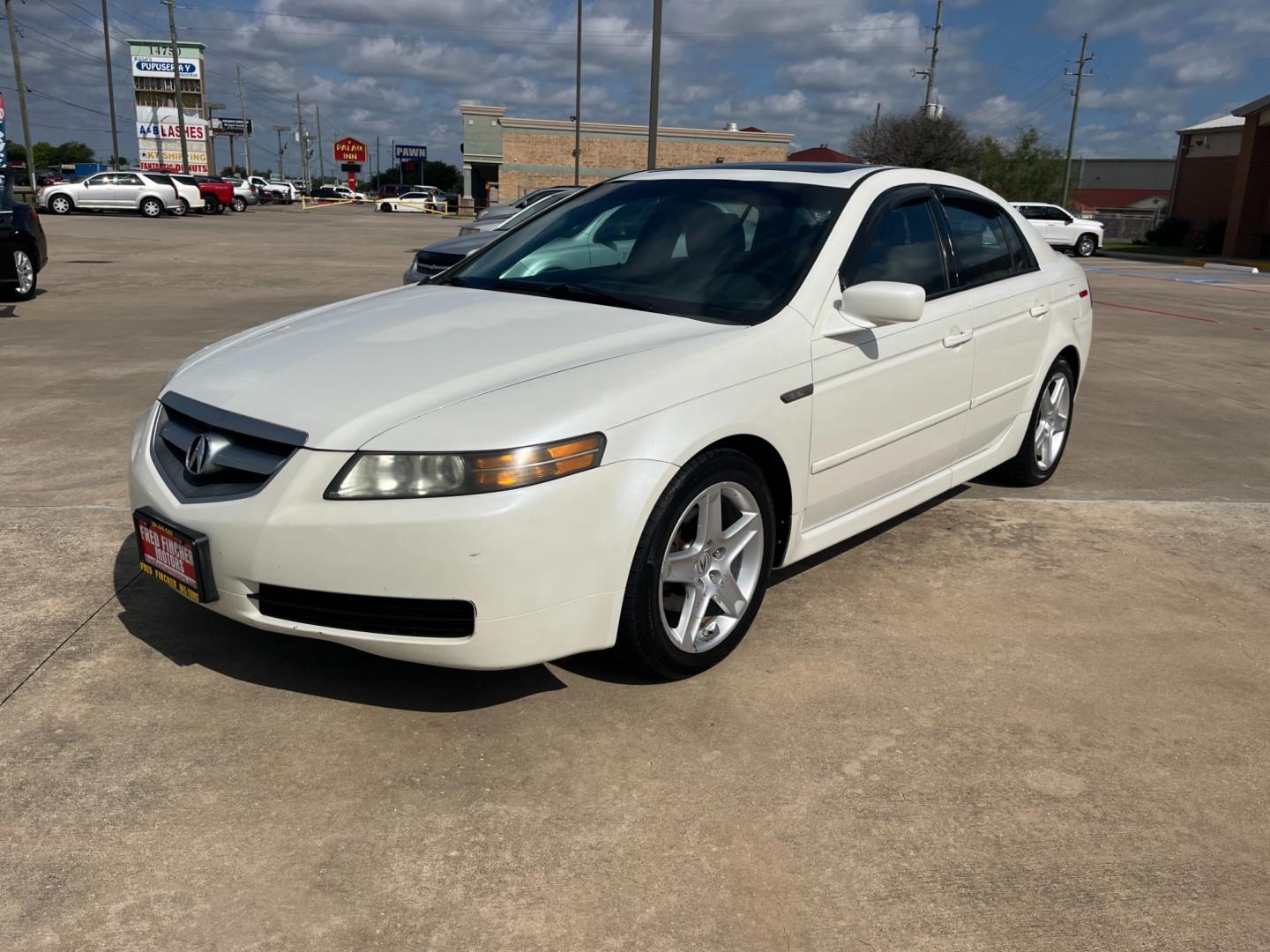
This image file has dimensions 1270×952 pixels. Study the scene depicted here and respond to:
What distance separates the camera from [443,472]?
2.81m

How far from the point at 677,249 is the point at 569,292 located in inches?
18.3

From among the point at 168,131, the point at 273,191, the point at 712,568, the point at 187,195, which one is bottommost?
the point at 712,568

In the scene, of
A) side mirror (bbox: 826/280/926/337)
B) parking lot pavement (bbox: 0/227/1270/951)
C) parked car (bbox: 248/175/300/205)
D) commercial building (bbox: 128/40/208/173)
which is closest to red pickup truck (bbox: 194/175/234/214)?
parked car (bbox: 248/175/300/205)

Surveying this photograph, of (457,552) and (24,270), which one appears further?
(24,270)

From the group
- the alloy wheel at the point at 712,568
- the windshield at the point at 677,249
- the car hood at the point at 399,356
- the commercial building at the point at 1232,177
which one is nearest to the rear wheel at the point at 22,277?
the windshield at the point at 677,249

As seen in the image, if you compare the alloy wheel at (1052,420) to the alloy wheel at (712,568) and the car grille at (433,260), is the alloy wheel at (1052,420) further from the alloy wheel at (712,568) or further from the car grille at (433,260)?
the car grille at (433,260)

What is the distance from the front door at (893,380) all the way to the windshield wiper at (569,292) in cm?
71

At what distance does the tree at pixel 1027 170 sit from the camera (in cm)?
6456

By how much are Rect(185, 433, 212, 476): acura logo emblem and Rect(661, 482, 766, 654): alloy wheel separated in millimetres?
1391

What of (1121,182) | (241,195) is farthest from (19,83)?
(1121,182)

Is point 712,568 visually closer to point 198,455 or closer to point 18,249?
point 198,455

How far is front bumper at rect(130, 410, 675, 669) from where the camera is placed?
2789 mm

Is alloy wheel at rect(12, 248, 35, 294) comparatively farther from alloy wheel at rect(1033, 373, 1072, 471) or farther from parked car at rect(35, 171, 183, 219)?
parked car at rect(35, 171, 183, 219)

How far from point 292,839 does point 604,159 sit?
73.0 metres
